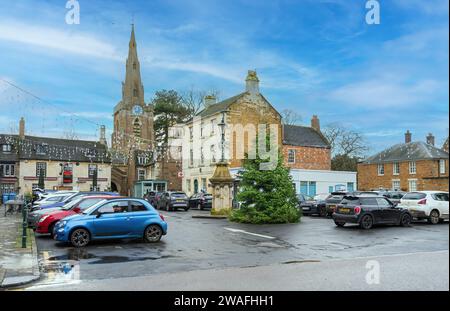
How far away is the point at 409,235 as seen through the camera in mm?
16625

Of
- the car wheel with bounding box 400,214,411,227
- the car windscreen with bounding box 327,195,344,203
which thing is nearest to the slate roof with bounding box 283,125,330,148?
the car windscreen with bounding box 327,195,344,203

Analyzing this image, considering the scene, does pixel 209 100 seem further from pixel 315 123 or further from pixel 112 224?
pixel 112 224

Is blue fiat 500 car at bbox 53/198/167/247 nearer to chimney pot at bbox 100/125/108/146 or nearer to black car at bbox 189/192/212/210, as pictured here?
chimney pot at bbox 100/125/108/146

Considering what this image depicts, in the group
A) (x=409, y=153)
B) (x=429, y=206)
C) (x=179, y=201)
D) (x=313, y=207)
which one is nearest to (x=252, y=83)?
(x=179, y=201)

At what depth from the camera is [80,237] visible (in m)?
13.6

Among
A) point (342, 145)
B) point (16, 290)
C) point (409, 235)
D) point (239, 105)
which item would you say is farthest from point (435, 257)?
point (342, 145)

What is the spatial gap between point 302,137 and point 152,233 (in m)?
38.9

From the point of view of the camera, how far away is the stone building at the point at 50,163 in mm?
56000

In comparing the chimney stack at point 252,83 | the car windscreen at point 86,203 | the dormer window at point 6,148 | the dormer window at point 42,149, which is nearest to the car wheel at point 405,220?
the car windscreen at point 86,203

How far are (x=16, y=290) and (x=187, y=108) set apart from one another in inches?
2369

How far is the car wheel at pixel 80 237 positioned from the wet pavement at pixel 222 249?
31 centimetres

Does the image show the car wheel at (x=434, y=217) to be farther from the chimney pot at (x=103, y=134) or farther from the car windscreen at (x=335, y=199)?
the chimney pot at (x=103, y=134)

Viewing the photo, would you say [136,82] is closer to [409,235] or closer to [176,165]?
[176,165]

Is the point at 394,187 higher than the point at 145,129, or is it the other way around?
the point at 145,129
